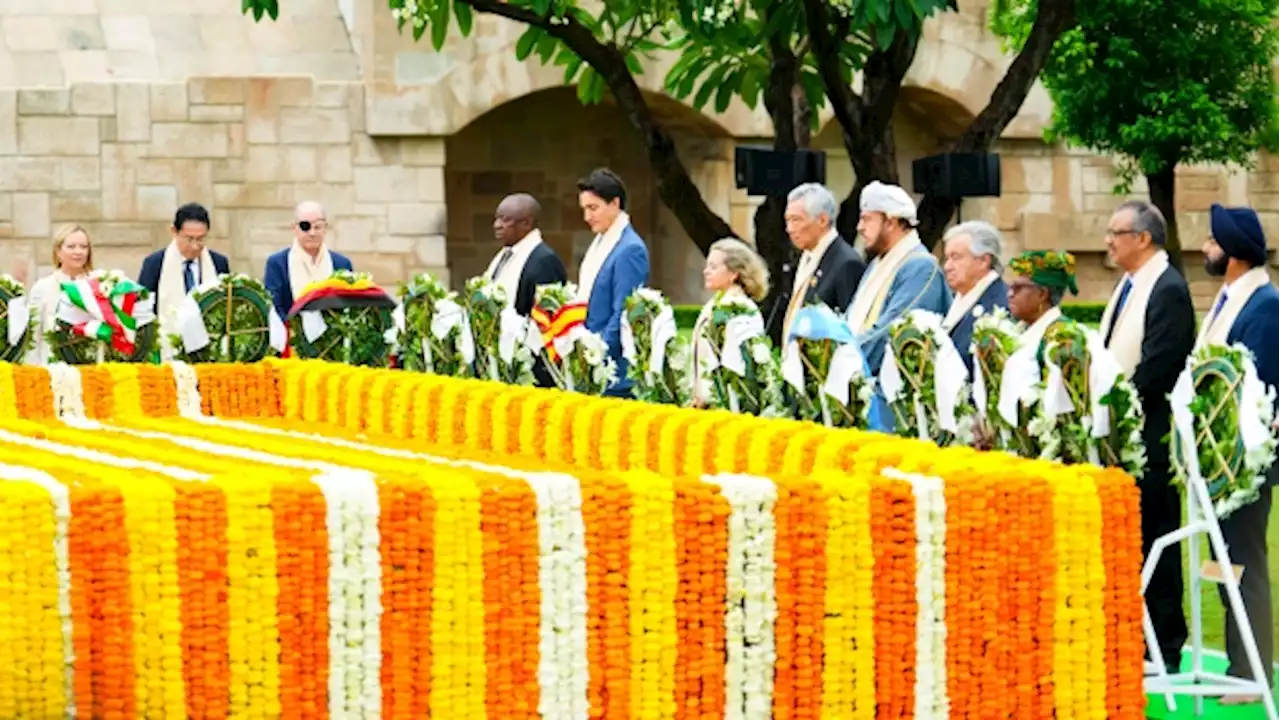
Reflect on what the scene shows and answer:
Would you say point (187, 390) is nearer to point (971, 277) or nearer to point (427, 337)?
point (427, 337)

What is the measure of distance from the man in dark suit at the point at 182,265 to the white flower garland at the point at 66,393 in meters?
2.40

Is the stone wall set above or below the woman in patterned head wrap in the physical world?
above

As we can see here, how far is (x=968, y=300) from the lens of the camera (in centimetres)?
1029

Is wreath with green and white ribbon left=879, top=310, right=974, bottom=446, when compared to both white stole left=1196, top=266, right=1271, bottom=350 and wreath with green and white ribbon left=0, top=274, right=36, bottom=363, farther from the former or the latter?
wreath with green and white ribbon left=0, top=274, right=36, bottom=363

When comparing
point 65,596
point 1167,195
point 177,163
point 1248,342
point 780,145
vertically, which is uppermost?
point 177,163

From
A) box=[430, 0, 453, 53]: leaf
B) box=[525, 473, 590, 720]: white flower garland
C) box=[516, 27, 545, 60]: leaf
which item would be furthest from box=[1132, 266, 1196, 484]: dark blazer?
box=[516, 27, 545, 60]: leaf

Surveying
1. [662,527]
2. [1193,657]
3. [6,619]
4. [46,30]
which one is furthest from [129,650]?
[46,30]

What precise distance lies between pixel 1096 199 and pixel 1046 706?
73.9ft

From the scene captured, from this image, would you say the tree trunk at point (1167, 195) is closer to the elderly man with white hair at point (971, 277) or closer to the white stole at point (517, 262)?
the white stole at point (517, 262)

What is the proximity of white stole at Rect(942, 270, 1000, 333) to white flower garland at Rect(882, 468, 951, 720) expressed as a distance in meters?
2.66

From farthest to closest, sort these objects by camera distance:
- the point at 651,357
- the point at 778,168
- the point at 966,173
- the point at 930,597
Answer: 1. the point at 778,168
2. the point at 966,173
3. the point at 651,357
4. the point at 930,597

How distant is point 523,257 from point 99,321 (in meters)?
2.03

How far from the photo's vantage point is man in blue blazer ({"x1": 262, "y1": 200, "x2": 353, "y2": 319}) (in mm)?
14312

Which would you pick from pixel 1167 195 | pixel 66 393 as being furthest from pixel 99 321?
pixel 1167 195
